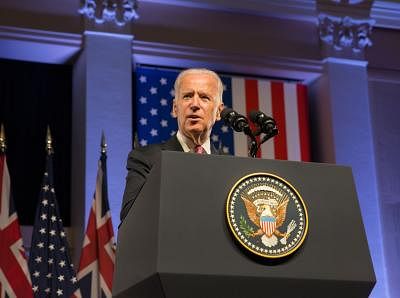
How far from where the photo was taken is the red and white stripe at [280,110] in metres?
8.02

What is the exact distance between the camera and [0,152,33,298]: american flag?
18.9 ft

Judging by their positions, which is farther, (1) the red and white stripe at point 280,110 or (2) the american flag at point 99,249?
(1) the red and white stripe at point 280,110

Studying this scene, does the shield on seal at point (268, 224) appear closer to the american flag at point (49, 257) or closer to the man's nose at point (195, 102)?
the man's nose at point (195, 102)

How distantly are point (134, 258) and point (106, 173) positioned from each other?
14.1ft

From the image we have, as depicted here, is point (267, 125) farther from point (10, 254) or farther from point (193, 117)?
point (10, 254)

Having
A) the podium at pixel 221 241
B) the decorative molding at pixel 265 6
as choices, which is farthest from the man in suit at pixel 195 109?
the decorative molding at pixel 265 6

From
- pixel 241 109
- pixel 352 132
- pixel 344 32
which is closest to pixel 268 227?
pixel 241 109

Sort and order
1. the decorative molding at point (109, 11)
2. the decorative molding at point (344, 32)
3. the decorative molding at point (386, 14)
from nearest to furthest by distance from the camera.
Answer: the decorative molding at point (109, 11) < the decorative molding at point (344, 32) < the decorative molding at point (386, 14)

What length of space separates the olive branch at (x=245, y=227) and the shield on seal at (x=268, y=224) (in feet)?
0.13

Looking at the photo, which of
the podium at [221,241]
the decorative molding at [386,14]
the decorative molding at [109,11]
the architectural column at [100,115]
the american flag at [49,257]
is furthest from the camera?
the decorative molding at [386,14]

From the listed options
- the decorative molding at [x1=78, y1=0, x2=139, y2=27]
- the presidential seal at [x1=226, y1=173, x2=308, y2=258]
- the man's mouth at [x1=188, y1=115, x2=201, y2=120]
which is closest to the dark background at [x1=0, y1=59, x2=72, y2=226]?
the decorative molding at [x1=78, y1=0, x2=139, y2=27]

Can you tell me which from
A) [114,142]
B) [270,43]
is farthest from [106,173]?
[270,43]

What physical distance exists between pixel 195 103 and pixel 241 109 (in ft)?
15.7

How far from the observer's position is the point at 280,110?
818 centimetres
